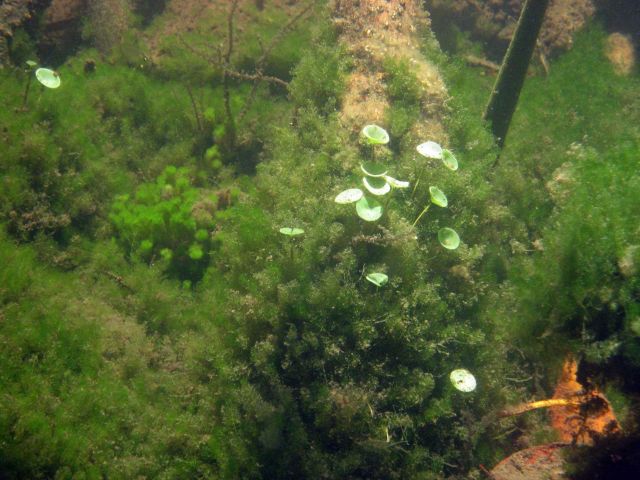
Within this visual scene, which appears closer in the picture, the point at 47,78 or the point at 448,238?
the point at 448,238

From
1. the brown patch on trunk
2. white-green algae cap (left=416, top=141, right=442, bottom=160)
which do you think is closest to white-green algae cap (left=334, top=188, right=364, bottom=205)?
white-green algae cap (left=416, top=141, right=442, bottom=160)

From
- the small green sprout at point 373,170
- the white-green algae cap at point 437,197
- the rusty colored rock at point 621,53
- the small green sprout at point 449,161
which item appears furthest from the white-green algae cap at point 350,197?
the rusty colored rock at point 621,53

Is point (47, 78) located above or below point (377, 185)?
below

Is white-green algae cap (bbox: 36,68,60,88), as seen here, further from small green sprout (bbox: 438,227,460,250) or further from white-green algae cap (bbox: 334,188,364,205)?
small green sprout (bbox: 438,227,460,250)

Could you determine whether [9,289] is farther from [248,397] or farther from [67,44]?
[67,44]

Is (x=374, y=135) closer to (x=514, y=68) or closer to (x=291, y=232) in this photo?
(x=291, y=232)

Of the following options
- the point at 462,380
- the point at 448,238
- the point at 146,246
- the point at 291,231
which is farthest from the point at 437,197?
the point at 146,246

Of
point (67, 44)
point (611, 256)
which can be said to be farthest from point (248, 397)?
point (67, 44)
